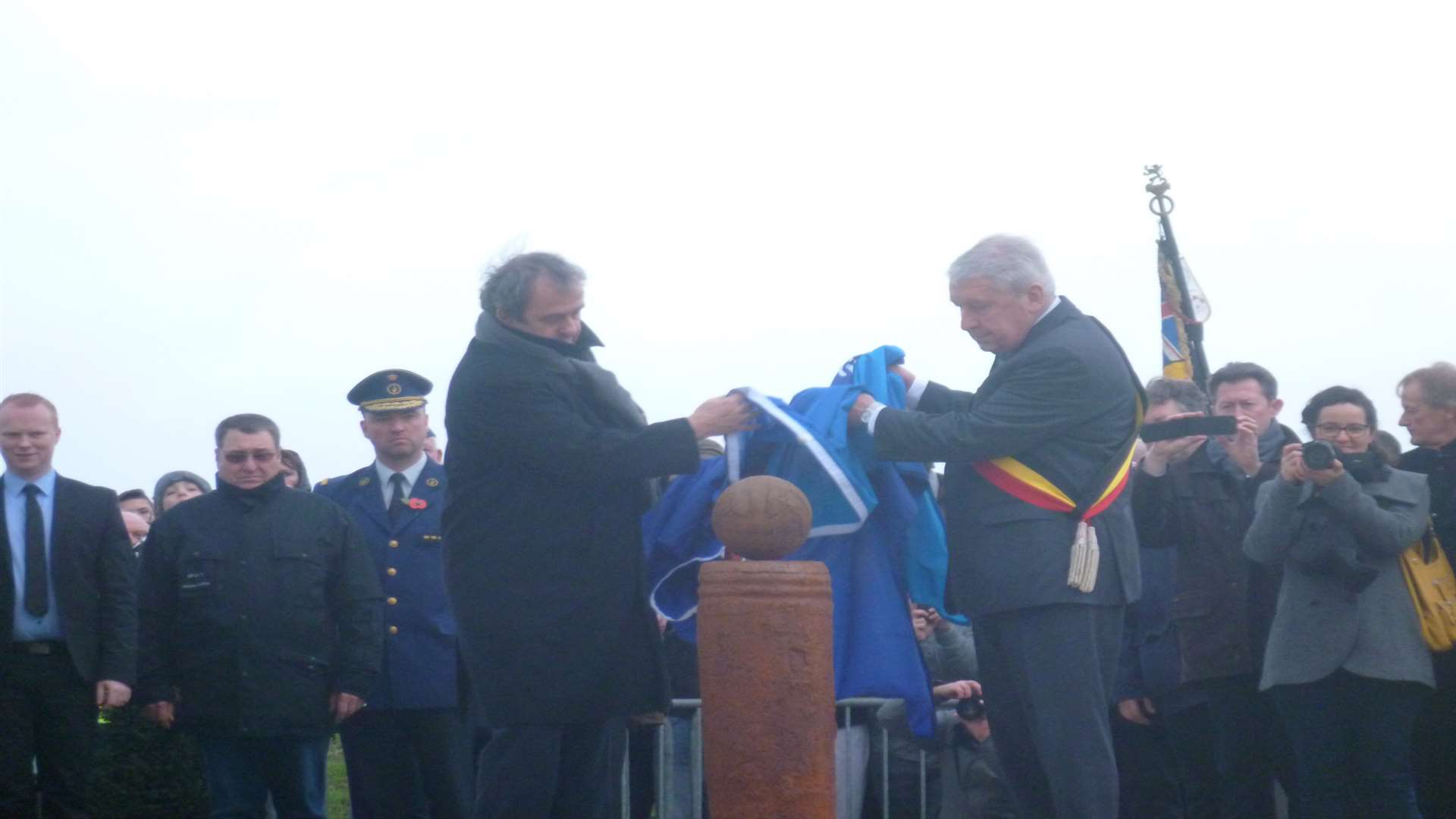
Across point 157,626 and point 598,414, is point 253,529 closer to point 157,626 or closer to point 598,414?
point 157,626

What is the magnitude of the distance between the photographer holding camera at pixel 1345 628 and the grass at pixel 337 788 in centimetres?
518

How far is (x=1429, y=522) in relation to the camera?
21.4 ft

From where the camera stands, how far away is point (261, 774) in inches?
276

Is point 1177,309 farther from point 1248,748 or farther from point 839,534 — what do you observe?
point 839,534

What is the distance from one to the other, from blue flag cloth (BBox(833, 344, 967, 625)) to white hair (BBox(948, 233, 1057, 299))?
1.60 ft

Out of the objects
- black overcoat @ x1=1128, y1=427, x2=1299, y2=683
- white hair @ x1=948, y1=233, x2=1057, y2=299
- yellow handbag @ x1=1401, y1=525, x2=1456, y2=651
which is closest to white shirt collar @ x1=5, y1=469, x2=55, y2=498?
white hair @ x1=948, y1=233, x2=1057, y2=299

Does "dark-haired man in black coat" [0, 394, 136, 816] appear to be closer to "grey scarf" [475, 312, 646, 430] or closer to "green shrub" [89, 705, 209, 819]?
"green shrub" [89, 705, 209, 819]

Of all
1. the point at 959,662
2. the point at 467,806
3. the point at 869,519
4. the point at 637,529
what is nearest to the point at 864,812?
the point at 959,662

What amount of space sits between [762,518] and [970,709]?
8.80 ft

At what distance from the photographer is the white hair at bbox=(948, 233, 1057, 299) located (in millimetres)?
5348

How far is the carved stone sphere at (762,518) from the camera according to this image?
487cm

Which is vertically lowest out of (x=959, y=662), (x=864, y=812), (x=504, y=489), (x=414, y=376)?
(x=864, y=812)

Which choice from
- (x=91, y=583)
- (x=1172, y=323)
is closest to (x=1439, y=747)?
(x=1172, y=323)

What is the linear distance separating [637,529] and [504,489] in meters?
0.41
